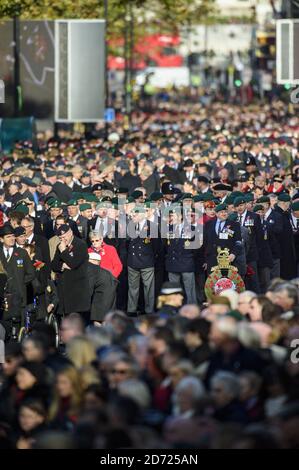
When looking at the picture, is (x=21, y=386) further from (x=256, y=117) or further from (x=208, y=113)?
(x=208, y=113)

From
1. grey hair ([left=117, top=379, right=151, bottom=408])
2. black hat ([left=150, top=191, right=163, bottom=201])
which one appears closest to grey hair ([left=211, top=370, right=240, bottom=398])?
grey hair ([left=117, top=379, right=151, bottom=408])

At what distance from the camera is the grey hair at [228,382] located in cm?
1247

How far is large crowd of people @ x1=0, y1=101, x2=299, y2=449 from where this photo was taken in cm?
1233

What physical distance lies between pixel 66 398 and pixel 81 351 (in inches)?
35.4

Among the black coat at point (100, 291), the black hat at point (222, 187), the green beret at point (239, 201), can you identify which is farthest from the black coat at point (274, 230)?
the black coat at point (100, 291)

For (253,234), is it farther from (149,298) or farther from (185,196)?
(149,298)

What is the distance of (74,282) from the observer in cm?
2166

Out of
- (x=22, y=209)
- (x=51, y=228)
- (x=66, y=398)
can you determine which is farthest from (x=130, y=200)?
(x=66, y=398)

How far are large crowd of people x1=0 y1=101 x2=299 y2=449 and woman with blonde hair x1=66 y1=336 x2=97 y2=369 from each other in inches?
0.6

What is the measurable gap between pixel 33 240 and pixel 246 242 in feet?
12.6

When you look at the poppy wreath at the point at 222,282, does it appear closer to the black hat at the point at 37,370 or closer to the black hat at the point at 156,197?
the black hat at the point at 156,197

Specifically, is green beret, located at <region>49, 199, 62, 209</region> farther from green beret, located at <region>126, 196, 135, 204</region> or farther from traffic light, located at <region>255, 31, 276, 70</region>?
traffic light, located at <region>255, 31, 276, 70</region>

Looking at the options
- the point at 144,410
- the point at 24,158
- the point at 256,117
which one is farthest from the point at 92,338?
the point at 256,117

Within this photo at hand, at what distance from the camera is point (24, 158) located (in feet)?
121
